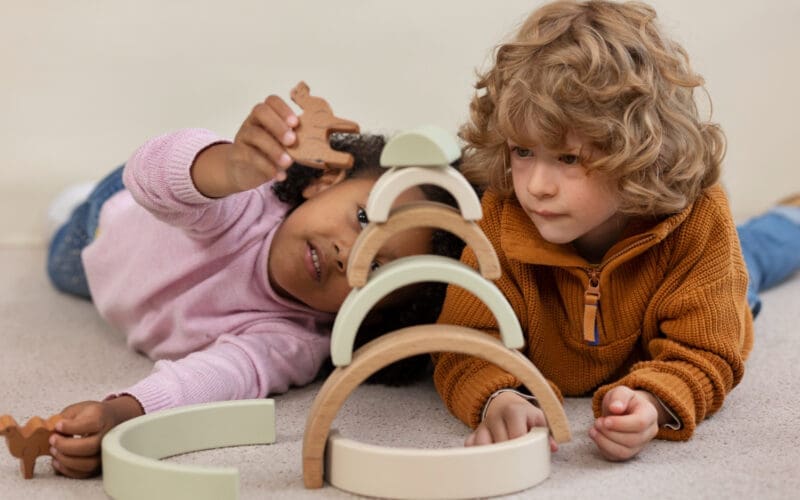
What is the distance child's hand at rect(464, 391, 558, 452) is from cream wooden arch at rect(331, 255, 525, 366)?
110mm

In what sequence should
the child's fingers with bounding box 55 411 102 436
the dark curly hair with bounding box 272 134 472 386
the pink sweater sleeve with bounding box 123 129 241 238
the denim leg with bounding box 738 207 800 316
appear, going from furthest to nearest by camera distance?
the denim leg with bounding box 738 207 800 316, the dark curly hair with bounding box 272 134 472 386, the pink sweater sleeve with bounding box 123 129 241 238, the child's fingers with bounding box 55 411 102 436

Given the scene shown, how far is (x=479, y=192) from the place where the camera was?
→ 4.39 ft

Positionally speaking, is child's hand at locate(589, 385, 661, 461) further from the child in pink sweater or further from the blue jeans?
the blue jeans

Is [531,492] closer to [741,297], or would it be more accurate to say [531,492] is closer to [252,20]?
[741,297]

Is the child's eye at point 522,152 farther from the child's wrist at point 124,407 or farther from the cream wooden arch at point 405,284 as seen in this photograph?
the child's wrist at point 124,407

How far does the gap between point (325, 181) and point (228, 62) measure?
0.81m

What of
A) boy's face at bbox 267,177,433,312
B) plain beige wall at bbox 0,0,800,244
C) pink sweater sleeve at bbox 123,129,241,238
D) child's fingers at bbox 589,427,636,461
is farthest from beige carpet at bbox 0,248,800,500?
plain beige wall at bbox 0,0,800,244

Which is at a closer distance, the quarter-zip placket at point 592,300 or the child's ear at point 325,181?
the quarter-zip placket at point 592,300

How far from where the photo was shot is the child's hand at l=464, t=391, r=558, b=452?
1.04m

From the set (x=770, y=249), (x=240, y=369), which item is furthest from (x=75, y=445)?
(x=770, y=249)

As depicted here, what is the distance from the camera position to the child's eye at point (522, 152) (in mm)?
1114

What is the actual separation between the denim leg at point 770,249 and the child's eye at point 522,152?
69 centimetres

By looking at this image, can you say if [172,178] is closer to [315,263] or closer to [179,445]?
[315,263]

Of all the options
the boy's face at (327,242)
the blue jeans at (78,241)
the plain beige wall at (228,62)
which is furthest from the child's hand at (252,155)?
the plain beige wall at (228,62)
